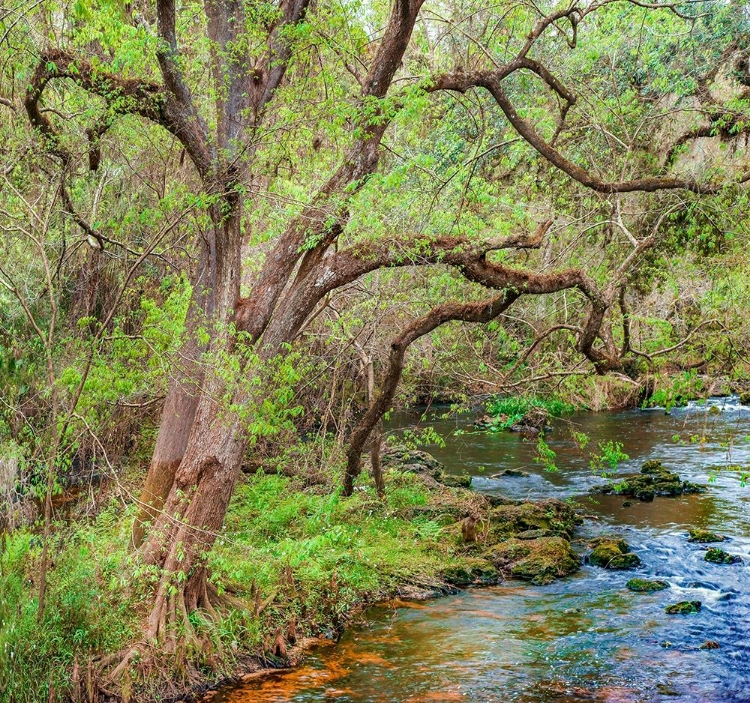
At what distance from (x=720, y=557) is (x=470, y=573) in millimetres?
4190

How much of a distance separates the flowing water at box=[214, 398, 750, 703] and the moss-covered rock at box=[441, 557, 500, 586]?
14.4 inches

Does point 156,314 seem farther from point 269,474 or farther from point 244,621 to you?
point 269,474

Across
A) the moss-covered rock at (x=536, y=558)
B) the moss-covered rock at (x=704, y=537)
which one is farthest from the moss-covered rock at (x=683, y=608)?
the moss-covered rock at (x=704, y=537)

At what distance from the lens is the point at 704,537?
520 inches

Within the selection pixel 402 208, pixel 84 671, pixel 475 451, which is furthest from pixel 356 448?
pixel 475 451

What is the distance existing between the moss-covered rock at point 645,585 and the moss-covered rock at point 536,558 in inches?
40.1

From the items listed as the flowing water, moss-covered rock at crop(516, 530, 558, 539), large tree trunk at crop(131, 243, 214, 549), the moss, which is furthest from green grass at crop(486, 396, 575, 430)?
the moss

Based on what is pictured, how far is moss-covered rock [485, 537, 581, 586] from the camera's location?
11867mm

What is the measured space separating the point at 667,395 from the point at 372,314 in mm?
5740

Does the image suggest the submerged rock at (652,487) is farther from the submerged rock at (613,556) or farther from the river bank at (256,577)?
the submerged rock at (613,556)

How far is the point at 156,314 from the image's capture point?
906cm

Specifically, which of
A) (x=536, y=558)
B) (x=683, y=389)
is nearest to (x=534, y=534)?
(x=536, y=558)

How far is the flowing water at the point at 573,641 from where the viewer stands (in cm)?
794

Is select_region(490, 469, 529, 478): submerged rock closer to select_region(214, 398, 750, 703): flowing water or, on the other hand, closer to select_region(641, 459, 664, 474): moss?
select_region(641, 459, 664, 474): moss
